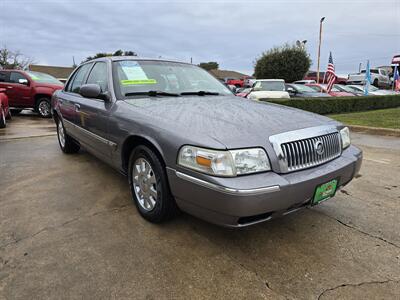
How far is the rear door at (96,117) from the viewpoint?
3.22m

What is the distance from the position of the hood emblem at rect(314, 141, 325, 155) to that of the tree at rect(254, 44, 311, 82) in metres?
25.2

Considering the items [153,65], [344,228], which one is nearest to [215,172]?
[344,228]

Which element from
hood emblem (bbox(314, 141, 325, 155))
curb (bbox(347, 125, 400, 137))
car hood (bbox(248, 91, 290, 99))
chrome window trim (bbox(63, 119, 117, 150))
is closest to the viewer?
hood emblem (bbox(314, 141, 325, 155))

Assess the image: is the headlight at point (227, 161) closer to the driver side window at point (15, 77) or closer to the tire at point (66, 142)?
the tire at point (66, 142)

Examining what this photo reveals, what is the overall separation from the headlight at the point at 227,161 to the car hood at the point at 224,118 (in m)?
0.06

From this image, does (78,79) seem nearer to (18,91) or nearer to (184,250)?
(184,250)

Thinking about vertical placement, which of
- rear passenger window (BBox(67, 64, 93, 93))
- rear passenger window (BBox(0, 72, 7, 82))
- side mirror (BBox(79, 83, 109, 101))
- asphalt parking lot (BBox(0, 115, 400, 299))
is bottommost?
asphalt parking lot (BBox(0, 115, 400, 299))

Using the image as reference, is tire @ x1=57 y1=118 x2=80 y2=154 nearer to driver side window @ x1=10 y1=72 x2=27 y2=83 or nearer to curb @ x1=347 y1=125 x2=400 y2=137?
driver side window @ x1=10 y1=72 x2=27 y2=83

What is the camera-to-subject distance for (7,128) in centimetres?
791

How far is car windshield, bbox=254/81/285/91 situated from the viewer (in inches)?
508

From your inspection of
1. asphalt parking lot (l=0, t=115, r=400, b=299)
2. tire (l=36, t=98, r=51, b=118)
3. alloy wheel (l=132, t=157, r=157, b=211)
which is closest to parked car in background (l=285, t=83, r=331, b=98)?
tire (l=36, t=98, r=51, b=118)

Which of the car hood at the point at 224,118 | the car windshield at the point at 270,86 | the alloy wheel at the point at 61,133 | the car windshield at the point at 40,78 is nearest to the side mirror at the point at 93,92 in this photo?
the car hood at the point at 224,118

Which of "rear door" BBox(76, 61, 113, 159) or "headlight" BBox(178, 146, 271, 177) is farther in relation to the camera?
"rear door" BBox(76, 61, 113, 159)

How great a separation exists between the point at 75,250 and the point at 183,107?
1.47m
